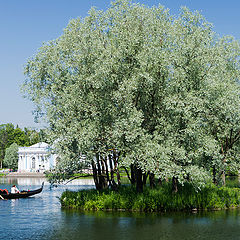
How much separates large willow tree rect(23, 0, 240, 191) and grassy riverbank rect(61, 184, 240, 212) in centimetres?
144

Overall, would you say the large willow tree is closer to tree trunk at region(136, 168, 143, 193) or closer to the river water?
tree trunk at region(136, 168, 143, 193)

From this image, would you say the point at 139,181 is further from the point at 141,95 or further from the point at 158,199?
the point at 141,95

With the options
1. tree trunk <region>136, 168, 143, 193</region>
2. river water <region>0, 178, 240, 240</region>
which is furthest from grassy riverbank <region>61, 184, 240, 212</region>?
river water <region>0, 178, 240, 240</region>

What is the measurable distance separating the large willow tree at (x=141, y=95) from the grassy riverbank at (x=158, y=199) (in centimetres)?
144

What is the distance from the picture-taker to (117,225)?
73.4 feet

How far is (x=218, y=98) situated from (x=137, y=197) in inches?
373

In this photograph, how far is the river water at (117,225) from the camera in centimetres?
1989

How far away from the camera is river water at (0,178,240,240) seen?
19891 millimetres

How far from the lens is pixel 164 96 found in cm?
2708

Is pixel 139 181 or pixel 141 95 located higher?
pixel 141 95

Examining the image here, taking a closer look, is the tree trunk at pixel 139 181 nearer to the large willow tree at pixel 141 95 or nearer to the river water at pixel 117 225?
the large willow tree at pixel 141 95

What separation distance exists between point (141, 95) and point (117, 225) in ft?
31.6

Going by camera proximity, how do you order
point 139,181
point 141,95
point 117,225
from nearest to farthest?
point 117,225 < point 141,95 < point 139,181

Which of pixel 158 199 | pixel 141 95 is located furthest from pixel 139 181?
pixel 141 95
